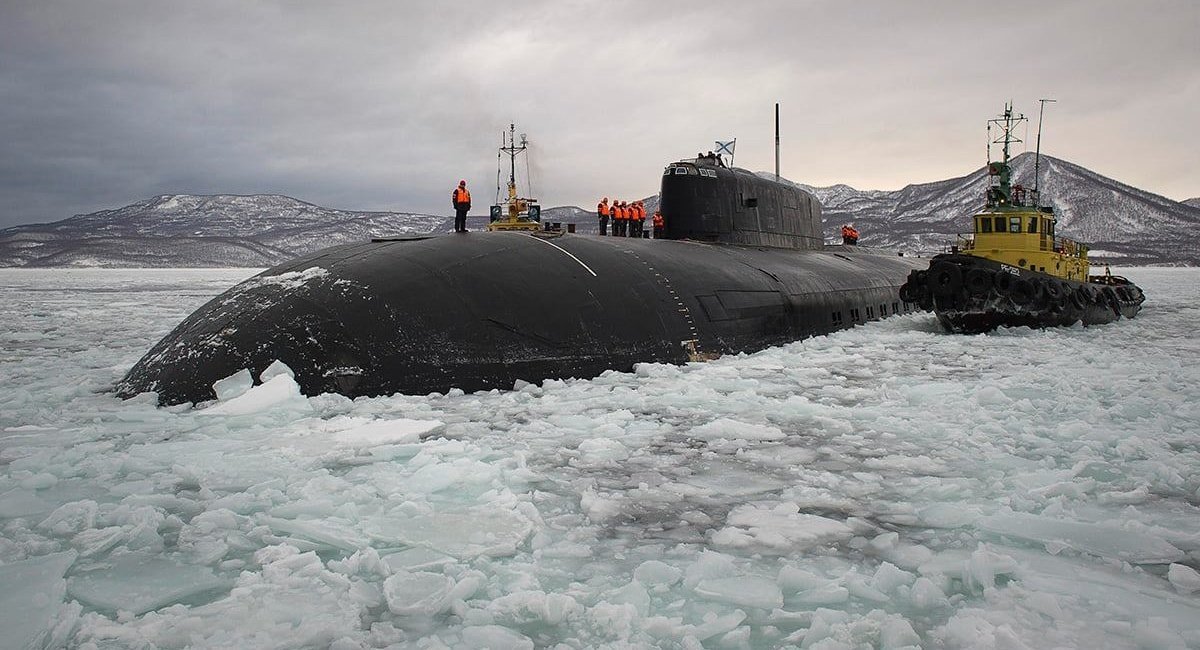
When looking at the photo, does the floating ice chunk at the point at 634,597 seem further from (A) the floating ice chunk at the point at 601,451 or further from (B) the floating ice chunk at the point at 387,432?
(B) the floating ice chunk at the point at 387,432

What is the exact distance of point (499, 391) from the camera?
28.9 feet

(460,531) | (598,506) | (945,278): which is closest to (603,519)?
(598,506)

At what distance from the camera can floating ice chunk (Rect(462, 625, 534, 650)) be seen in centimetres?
312

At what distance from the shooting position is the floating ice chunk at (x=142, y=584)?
3523mm

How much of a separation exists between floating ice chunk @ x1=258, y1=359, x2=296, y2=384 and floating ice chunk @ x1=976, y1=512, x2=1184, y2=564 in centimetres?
670

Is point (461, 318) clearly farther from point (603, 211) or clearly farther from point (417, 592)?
point (603, 211)

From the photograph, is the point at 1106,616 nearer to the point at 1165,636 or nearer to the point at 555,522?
the point at 1165,636

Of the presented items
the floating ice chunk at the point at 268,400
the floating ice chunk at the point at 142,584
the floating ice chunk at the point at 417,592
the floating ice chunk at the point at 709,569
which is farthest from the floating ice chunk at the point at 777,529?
the floating ice chunk at the point at 268,400

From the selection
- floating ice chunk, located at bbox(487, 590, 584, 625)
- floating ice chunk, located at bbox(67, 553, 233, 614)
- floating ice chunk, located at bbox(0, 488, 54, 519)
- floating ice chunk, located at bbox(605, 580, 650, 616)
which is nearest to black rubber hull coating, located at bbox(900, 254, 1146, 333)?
floating ice chunk, located at bbox(605, 580, 650, 616)

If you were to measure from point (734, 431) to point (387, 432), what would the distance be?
3.13 metres

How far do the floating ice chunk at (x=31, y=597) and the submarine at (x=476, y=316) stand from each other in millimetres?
4227

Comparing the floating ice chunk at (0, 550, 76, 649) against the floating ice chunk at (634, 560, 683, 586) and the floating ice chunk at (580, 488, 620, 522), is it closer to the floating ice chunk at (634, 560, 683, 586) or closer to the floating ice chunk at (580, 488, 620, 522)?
the floating ice chunk at (634, 560, 683, 586)

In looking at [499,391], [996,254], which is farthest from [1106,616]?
[996,254]

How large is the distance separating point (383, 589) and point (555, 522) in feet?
4.14
